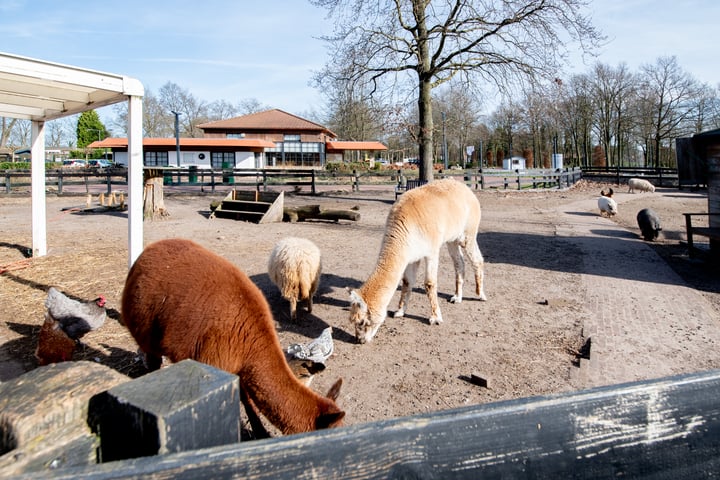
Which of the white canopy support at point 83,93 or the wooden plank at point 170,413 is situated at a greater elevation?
the white canopy support at point 83,93

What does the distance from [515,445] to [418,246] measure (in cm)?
508

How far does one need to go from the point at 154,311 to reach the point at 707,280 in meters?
9.89

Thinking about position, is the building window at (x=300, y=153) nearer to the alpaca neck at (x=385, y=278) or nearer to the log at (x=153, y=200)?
the log at (x=153, y=200)

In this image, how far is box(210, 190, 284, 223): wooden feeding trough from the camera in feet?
50.2

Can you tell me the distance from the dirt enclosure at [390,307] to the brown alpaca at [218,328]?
134 centimetres

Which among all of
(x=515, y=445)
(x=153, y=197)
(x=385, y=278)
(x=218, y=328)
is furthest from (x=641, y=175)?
(x=515, y=445)

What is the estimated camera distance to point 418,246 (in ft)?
20.5

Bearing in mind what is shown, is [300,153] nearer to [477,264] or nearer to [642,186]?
[642,186]

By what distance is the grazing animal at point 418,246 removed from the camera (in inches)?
221

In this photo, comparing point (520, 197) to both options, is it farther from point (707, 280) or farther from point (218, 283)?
point (218, 283)

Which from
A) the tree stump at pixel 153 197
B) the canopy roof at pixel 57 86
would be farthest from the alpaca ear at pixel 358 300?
the tree stump at pixel 153 197

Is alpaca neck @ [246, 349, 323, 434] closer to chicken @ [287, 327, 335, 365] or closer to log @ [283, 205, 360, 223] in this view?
chicken @ [287, 327, 335, 365]

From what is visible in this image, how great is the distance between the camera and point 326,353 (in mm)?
5102

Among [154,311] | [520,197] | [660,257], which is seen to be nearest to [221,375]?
[154,311]
